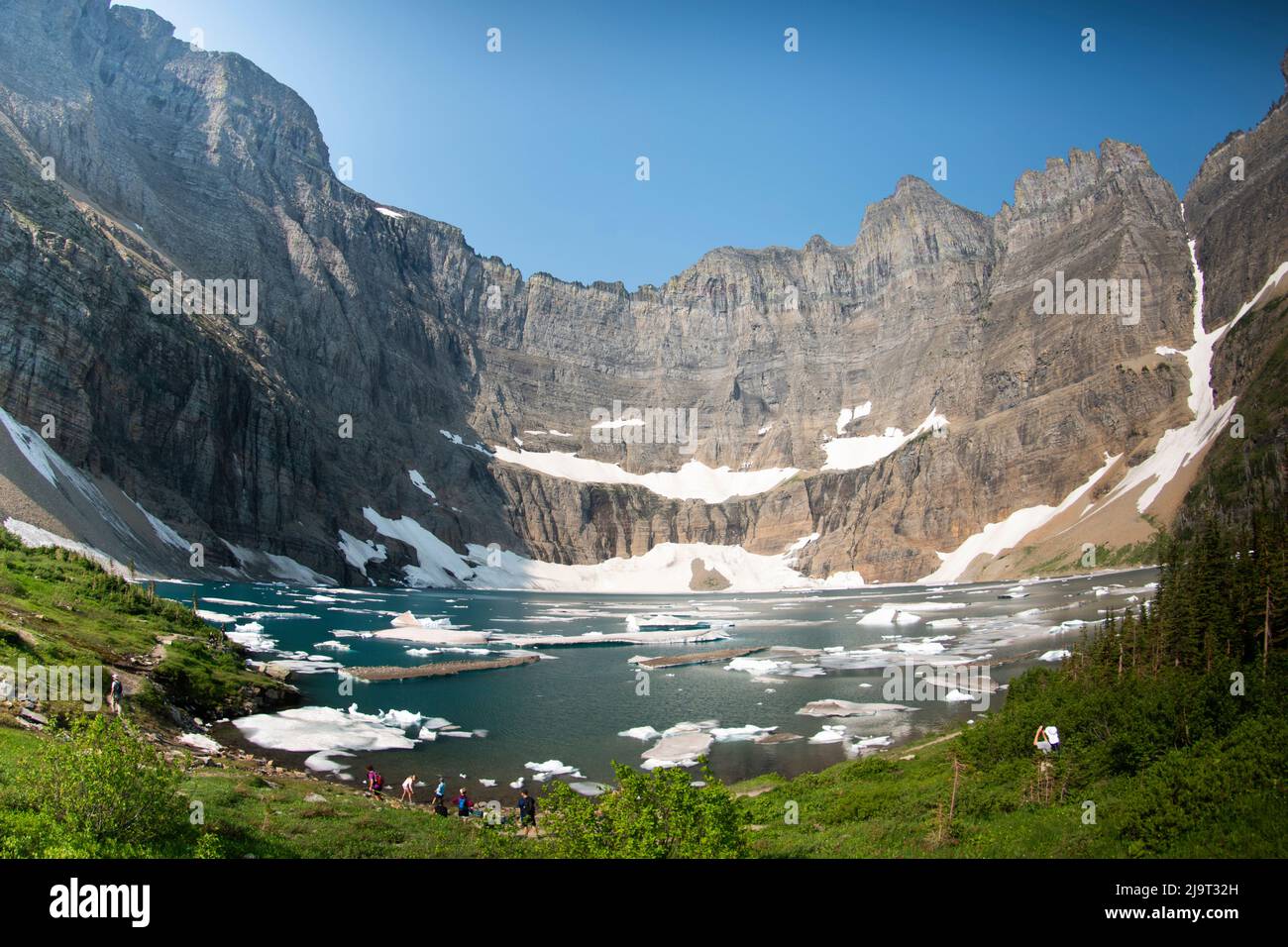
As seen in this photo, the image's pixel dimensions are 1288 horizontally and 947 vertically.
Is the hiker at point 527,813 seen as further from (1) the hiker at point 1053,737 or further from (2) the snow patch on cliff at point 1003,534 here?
(2) the snow patch on cliff at point 1003,534

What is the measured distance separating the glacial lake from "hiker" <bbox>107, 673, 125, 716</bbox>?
15.3 feet

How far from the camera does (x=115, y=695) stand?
80.6ft

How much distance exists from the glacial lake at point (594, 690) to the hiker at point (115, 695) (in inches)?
184

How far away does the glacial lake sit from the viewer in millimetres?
30922

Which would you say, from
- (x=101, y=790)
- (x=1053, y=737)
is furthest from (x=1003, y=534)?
(x=101, y=790)

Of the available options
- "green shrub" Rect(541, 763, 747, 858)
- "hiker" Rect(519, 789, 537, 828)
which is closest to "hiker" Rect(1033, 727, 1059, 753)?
"green shrub" Rect(541, 763, 747, 858)

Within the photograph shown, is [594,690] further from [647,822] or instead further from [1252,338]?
[1252,338]

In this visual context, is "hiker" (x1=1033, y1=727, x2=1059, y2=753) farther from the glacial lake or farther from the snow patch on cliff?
the snow patch on cliff

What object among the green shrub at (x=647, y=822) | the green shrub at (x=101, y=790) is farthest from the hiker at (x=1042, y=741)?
the green shrub at (x=101, y=790)

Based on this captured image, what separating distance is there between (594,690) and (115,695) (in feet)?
93.1
